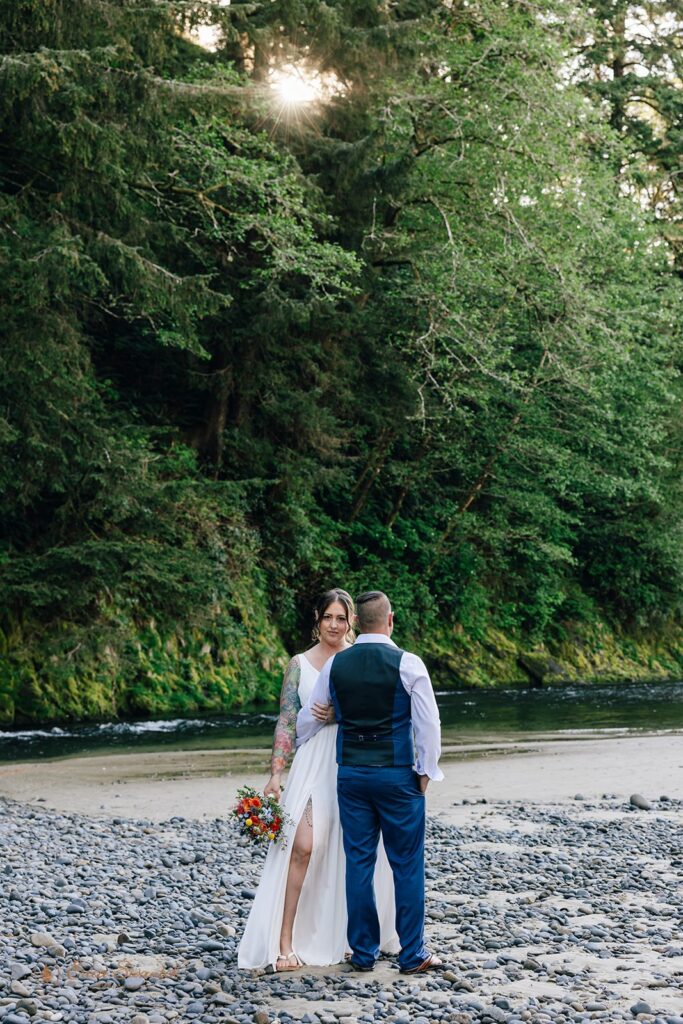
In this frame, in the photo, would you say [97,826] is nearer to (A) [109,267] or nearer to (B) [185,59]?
(A) [109,267]

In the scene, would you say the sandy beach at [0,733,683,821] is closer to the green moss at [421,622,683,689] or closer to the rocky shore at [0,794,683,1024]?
the rocky shore at [0,794,683,1024]

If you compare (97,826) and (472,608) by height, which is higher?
(472,608)

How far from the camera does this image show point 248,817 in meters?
5.82

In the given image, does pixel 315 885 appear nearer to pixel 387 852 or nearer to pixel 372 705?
pixel 387 852

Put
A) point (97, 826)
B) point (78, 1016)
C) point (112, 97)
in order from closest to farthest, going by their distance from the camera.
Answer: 1. point (78, 1016)
2. point (97, 826)
3. point (112, 97)

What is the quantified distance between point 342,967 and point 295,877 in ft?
1.61

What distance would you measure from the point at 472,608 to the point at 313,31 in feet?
41.4

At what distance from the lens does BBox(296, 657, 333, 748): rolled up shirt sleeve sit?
19.6 feet

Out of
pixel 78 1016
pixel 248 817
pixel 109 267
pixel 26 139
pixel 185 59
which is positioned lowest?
pixel 78 1016

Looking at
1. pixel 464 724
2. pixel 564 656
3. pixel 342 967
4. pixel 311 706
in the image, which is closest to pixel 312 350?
pixel 464 724

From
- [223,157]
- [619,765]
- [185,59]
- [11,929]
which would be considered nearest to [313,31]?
[185,59]

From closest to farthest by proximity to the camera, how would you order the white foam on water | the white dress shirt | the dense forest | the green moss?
1. the white dress shirt
2. the white foam on water
3. the dense forest
4. the green moss

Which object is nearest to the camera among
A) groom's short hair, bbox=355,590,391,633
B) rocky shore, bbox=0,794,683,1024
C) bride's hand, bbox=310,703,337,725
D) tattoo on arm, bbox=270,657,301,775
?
rocky shore, bbox=0,794,683,1024

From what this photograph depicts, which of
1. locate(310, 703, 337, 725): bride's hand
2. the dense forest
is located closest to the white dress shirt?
locate(310, 703, 337, 725): bride's hand
